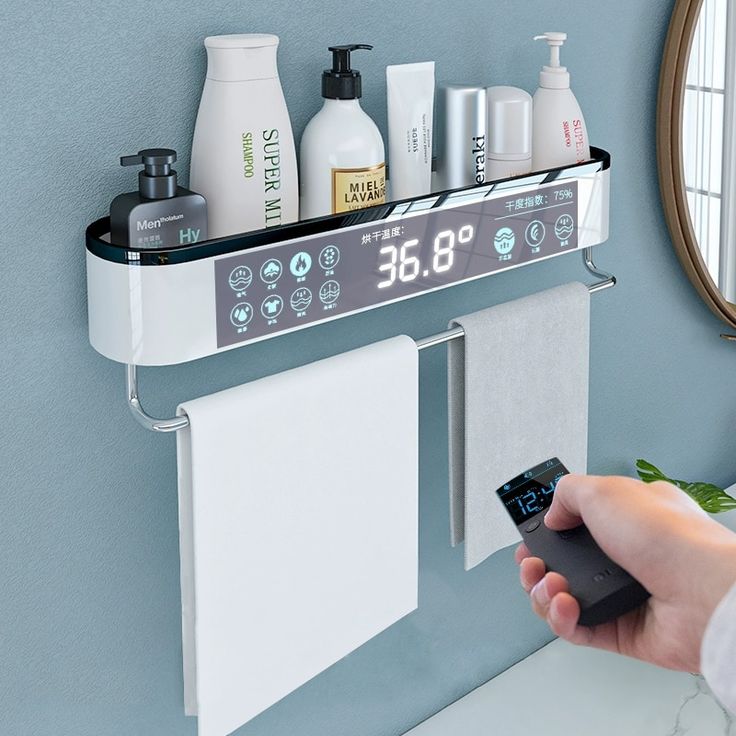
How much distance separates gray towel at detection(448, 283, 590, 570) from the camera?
1.10 metres

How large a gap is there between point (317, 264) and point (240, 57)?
0.18 m

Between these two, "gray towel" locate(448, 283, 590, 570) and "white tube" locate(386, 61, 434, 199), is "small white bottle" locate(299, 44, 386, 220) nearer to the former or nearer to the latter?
"white tube" locate(386, 61, 434, 199)

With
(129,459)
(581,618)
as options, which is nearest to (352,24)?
(129,459)

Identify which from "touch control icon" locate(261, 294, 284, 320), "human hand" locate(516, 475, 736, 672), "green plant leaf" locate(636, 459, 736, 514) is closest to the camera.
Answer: "human hand" locate(516, 475, 736, 672)

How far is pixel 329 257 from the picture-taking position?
3.04 ft

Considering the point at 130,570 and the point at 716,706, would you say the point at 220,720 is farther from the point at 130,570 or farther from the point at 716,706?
the point at 716,706

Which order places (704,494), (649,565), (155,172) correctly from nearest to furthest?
(649,565)
(155,172)
(704,494)

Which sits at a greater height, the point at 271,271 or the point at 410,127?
the point at 410,127

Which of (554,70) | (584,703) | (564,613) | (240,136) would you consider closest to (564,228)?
(554,70)

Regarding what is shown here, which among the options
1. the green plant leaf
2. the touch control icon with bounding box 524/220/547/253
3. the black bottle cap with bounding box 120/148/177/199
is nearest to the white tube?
the touch control icon with bounding box 524/220/547/253

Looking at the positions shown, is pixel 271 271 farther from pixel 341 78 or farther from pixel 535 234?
pixel 535 234

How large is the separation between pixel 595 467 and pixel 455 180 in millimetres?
555

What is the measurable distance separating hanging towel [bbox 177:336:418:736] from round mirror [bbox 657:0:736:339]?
53cm

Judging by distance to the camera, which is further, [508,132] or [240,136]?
[508,132]
